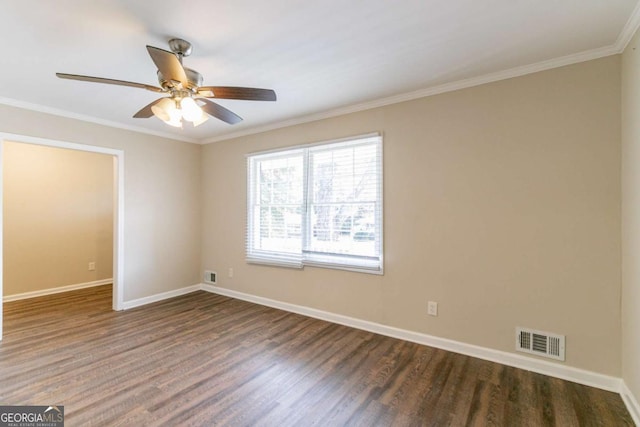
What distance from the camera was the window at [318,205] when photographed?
325 cm

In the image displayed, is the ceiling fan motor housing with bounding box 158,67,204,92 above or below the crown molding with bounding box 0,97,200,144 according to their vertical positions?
below

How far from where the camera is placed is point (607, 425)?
5.95ft

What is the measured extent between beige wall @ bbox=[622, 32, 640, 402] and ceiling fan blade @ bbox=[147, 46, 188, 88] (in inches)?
112

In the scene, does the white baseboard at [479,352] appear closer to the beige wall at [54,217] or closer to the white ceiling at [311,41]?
the white ceiling at [311,41]

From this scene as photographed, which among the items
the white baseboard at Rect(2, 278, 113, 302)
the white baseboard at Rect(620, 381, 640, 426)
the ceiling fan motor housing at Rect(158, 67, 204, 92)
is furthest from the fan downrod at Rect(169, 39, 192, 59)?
the white baseboard at Rect(2, 278, 113, 302)

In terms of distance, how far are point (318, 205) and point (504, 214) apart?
6.41 feet

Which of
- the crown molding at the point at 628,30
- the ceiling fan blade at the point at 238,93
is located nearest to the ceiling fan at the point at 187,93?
the ceiling fan blade at the point at 238,93

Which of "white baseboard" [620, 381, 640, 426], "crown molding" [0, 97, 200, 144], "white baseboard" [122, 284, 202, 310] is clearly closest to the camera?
"white baseboard" [620, 381, 640, 426]

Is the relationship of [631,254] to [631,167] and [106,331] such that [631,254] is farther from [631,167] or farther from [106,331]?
[106,331]

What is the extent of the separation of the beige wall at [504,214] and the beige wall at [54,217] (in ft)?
14.5

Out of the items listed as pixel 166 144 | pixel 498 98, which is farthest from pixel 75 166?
pixel 498 98

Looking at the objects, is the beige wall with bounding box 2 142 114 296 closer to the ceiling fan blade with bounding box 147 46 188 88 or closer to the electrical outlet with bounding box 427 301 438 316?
the ceiling fan blade with bounding box 147 46 188 88

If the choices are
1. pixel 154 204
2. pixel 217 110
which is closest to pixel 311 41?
pixel 217 110

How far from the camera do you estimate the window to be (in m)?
3.25
